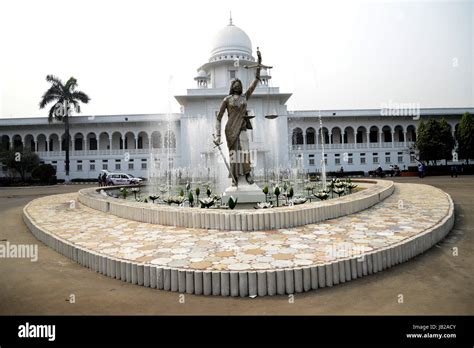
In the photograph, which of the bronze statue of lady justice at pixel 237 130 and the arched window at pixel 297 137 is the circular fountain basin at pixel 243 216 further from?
the arched window at pixel 297 137

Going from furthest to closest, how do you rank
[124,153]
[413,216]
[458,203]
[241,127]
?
1. [124,153]
2. [458,203]
3. [241,127]
4. [413,216]

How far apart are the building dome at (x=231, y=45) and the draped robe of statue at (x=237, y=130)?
29.0 meters

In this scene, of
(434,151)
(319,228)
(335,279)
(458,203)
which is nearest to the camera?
(335,279)

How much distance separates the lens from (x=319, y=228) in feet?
18.5

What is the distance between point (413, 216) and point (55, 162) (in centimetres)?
4107

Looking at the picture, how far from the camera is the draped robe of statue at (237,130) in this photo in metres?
8.52

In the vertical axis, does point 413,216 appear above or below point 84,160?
below

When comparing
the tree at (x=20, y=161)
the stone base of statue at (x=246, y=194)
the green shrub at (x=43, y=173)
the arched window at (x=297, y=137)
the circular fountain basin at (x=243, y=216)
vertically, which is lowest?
the circular fountain basin at (x=243, y=216)

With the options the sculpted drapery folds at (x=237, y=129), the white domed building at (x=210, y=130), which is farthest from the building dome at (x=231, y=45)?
the sculpted drapery folds at (x=237, y=129)

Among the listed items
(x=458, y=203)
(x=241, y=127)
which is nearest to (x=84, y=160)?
(x=241, y=127)

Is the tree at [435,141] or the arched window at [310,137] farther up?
the arched window at [310,137]

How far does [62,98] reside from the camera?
3291cm

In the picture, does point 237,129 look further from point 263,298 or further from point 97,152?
point 97,152
